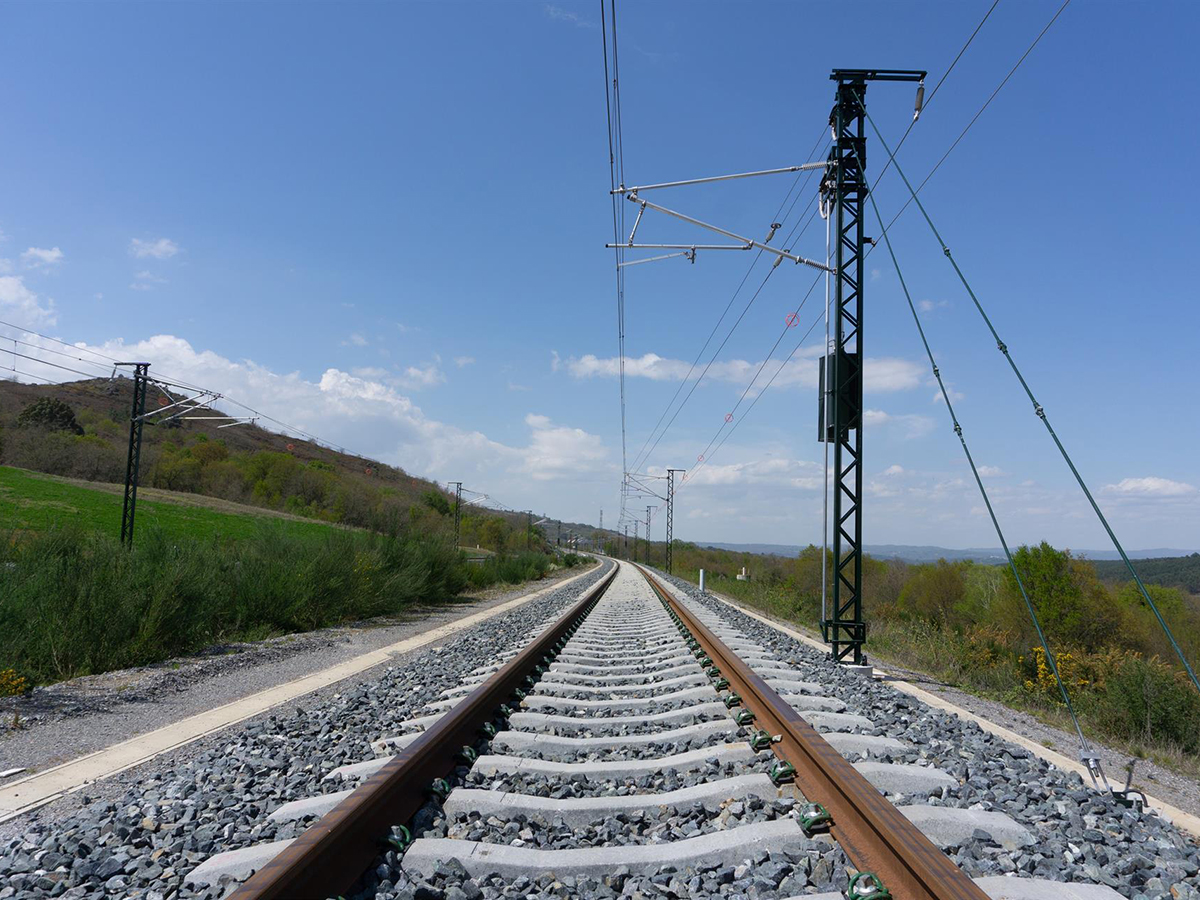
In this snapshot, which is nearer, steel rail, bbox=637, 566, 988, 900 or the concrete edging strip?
steel rail, bbox=637, 566, 988, 900

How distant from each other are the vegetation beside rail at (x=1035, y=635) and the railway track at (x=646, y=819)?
4937 mm

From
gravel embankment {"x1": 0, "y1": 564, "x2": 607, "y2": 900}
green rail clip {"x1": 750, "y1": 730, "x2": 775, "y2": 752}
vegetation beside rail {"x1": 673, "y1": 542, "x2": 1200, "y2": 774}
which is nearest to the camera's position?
gravel embankment {"x1": 0, "y1": 564, "x2": 607, "y2": 900}

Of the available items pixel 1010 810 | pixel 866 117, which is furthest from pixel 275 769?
pixel 866 117

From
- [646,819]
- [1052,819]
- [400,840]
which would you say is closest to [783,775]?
[646,819]

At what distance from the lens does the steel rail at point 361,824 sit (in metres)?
2.24

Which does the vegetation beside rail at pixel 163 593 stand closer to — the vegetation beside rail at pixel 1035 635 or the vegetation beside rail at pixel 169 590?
the vegetation beside rail at pixel 169 590

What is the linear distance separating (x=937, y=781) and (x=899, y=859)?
1354 millimetres

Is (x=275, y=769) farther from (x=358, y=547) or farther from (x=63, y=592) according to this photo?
(x=358, y=547)

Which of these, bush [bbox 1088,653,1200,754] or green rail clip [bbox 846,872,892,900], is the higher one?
green rail clip [bbox 846,872,892,900]

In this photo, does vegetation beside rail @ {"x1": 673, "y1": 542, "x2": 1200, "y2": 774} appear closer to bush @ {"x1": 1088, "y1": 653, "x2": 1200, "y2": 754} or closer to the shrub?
bush @ {"x1": 1088, "y1": 653, "x2": 1200, "y2": 754}

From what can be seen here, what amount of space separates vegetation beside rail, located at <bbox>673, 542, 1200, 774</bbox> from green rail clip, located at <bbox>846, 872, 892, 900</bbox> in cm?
590

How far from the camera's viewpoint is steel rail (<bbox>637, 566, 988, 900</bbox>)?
2.22 meters

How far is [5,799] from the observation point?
432 cm

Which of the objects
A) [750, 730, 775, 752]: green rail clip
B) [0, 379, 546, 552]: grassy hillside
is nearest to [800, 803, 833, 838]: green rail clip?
[750, 730, 775, 752]: green rail clip
